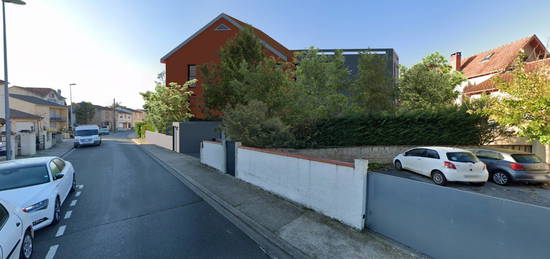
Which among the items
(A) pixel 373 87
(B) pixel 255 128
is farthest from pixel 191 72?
(A) pixel 373 87

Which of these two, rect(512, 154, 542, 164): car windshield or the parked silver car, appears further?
rect(512, 154, 542, 164): car windshield

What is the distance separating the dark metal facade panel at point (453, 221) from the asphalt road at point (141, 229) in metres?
2.73

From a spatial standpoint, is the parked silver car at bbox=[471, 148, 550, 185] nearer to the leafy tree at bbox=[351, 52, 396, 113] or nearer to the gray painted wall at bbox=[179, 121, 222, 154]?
the leafy tree at bbox=[351, 52, 396, 113]

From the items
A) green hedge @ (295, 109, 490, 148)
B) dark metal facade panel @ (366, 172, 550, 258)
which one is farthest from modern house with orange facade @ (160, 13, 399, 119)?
dark metal facade panel @ (366, 172, 550, 258)

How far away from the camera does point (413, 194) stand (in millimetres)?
4176

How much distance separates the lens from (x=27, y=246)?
3.84m

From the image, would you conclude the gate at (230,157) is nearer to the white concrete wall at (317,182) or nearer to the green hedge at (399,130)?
the white concrete wall at (317,182)

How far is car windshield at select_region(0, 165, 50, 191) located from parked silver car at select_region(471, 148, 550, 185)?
15.5 metres

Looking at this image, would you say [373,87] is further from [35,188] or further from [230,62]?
[35,188]

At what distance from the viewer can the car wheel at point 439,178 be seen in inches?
345

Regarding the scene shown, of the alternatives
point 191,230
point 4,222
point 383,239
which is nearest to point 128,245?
point 191,230

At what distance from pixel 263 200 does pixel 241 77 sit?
32.6 ft

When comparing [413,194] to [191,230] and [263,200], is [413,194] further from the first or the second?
[191,230]

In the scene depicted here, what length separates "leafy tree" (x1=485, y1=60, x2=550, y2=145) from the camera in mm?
7987
